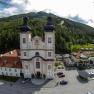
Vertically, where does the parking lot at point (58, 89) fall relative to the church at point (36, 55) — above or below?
below

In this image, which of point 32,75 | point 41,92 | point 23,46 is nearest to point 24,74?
point 32,75

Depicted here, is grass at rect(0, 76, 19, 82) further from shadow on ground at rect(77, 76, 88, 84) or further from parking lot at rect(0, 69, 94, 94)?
shadow on ground at rect(77, 76, 88, 84)

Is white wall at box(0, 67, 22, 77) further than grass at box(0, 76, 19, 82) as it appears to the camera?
Yes

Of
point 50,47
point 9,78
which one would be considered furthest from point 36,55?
point 9,78

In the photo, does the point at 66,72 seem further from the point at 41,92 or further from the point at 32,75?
the point at 41,92

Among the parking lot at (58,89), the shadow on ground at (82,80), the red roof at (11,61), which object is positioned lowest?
the parking lot at (58,89)

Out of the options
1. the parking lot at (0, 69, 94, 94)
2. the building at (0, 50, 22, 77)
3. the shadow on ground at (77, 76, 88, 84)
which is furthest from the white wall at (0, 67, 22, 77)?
the shadow on ground at (77, 76, 88, 84)

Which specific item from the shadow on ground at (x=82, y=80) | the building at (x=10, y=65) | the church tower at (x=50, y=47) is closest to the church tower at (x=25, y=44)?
the building at (x=10, y=65)

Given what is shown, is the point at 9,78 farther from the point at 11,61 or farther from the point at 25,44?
the point at 25,44

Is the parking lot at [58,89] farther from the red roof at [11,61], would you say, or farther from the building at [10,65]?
the red roof at [11,61]
